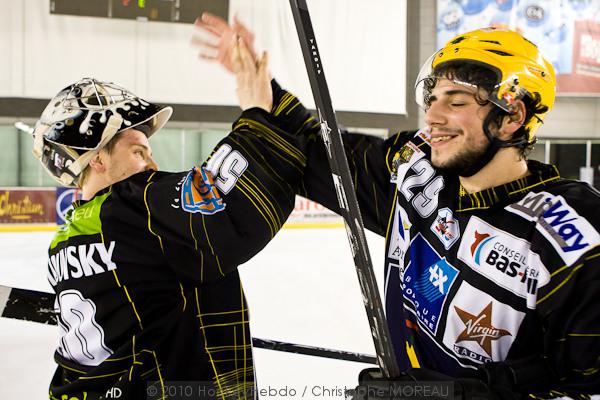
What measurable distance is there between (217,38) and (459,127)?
0.46 m

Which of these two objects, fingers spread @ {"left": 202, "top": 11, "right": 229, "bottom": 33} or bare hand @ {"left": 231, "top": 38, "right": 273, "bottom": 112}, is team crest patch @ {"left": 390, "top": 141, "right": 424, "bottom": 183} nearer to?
bare hand @ {"left": 231, "top": 38, "right": 273, "bottom": 112}

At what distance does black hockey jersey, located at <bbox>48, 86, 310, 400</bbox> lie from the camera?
1.05 meters

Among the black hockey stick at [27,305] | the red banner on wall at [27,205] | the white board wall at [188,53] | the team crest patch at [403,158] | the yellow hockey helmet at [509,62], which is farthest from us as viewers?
the white board wall at [188,53]

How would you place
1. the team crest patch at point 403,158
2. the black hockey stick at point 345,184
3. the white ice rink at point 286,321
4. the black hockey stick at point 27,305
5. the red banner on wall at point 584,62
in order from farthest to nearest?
the red banner on wall at point 584,62 → the white ice rink at point 286,321 → the black hockey stick at point 27,305 → the team crest patch at point 403,158 → the black hockey stick at point 345,184

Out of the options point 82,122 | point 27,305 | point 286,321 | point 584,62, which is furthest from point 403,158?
point 584,62

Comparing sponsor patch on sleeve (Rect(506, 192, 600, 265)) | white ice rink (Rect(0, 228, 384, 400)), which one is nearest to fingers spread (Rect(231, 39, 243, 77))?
sponsor patch on sleeve (Rect(506, 192, 600, 265))

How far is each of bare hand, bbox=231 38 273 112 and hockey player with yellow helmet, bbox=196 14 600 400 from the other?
0.15 ft

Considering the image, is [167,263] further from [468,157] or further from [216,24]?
[468,157]

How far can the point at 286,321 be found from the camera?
310 cm

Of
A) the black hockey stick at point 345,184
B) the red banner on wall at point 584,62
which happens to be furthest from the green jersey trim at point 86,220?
the red banner on wall at point 584,62

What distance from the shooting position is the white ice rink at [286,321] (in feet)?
7.26

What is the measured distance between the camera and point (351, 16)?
8.72m

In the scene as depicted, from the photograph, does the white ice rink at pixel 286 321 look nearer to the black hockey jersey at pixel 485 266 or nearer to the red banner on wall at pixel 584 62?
the black hockey jersey at pixel 485 266

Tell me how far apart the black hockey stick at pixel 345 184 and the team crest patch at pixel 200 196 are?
0.99 ft
